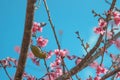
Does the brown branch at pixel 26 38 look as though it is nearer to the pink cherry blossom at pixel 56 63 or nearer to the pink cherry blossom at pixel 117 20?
the pink cherry blossom at pixel 56 63

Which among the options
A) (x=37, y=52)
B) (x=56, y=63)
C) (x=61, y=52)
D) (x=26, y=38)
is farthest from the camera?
(x=56, y=63)

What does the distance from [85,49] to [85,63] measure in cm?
82

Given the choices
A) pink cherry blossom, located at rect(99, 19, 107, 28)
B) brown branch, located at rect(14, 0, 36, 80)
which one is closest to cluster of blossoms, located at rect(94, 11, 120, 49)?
pink cherry blossom, located at rect(99, 19, 107, 28)

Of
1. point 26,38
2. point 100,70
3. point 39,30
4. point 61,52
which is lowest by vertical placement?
point 26,38

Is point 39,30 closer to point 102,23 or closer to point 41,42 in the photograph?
point 41,42

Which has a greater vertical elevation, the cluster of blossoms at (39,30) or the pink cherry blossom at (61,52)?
the cluster of blossoms at (39,30)

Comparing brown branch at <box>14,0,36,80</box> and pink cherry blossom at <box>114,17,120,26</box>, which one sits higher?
pink cherry blossom at <box>114,17,120,26</box>

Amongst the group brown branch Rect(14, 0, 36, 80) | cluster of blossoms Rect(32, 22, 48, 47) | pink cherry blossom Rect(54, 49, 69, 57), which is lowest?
brown branch Rect(14, 0, 36, 80)

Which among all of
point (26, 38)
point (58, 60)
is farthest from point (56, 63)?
point (26, 38)

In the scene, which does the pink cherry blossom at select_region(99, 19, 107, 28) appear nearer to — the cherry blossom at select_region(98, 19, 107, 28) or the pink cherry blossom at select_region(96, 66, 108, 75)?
the cherry blossom at select_region(98, 19, 107, 28)

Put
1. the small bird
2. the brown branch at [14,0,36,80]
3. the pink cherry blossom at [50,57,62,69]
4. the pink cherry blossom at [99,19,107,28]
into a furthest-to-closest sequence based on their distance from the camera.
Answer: the pink cherry blossom at [50,57,62,69], the pink cherry blossom at [99,19,107,28], the small bird, the brown branch at [14,0,36,80]

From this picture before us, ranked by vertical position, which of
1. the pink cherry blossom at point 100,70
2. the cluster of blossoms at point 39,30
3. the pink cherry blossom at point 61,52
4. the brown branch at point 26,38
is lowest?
the brown branch at point 26,38

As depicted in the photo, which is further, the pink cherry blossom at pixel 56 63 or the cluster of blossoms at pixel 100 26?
the pink cherry blossom at pixel 56 63

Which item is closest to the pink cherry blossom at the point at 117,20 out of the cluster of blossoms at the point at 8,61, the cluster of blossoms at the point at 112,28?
the cluster of blossoms at the point at 112,28
